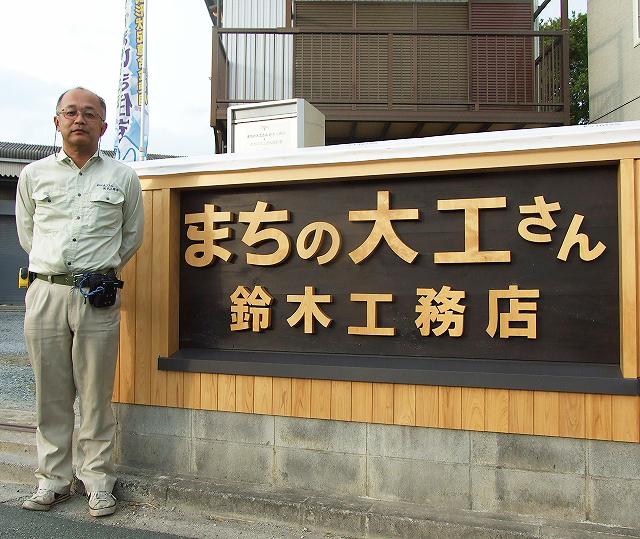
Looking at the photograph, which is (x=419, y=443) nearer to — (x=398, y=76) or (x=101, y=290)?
(x=101, y=290)

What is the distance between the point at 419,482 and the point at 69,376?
6.85ft

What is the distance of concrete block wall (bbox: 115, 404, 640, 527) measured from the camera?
297 cm

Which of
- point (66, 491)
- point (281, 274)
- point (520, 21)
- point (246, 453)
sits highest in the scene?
point (520, 21)

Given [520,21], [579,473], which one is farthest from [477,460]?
Answer: [520,21]

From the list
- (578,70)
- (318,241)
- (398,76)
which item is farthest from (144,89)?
(578,70)

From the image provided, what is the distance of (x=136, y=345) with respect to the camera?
3.90 m

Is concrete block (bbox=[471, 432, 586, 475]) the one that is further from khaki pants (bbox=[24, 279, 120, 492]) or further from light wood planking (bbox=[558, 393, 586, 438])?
khaki pants (bbox=[24, 279, 120, 492])

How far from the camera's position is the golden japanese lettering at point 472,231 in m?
3.25

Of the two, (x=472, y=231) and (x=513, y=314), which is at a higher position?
(x=472, y=231)

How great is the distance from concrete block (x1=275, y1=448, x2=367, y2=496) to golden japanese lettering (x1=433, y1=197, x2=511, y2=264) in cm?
123

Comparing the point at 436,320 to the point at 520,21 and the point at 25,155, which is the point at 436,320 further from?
the point at 25,155

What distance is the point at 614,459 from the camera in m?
2.95

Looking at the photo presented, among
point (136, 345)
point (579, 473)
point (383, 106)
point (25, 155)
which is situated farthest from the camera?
point (25, 155)

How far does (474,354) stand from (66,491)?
2523mm
